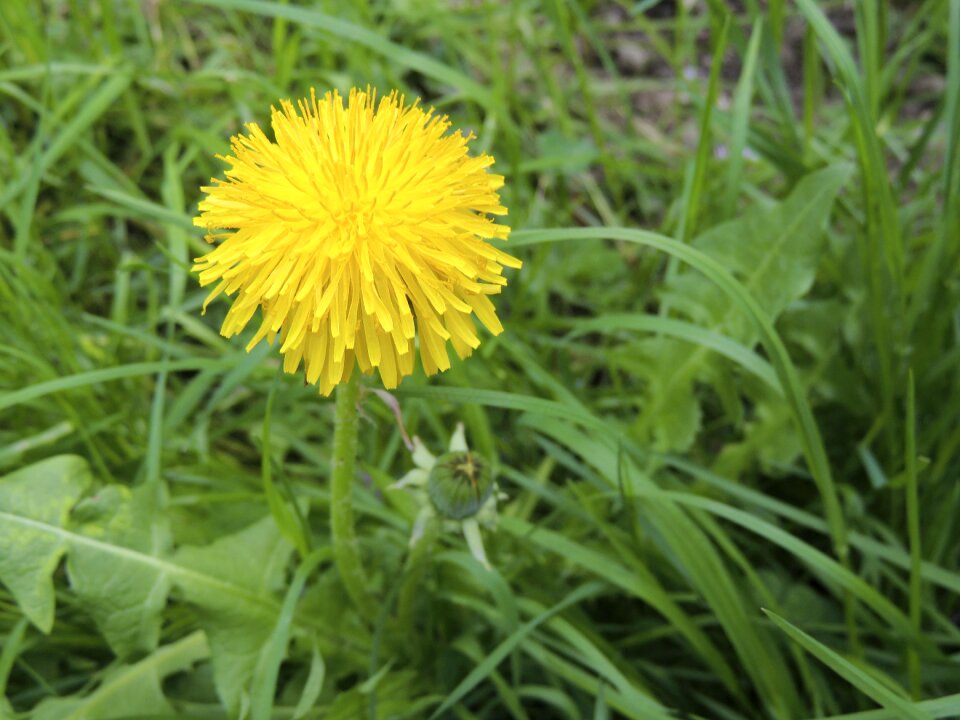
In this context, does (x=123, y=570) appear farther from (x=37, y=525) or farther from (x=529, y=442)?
(x=529, y=442)

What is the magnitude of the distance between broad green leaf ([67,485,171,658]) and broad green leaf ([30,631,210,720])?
0.07 metres

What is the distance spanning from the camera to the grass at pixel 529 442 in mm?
1400

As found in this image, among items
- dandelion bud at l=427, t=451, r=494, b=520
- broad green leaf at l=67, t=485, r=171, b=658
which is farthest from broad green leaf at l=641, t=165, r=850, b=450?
broad green leaf at l=67, t=485, r=171, b=658

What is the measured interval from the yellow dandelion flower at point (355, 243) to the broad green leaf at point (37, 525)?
0.55 meters

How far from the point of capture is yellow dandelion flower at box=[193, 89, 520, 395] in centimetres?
99

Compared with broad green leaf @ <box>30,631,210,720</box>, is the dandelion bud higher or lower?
higher

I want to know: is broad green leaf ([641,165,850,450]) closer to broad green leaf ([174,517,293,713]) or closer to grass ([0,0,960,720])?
grass ([0,0,960,720])

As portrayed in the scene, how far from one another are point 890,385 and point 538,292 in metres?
0.82

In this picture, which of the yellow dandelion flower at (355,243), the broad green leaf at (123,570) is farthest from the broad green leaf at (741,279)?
the broad green leaf at (123,570)

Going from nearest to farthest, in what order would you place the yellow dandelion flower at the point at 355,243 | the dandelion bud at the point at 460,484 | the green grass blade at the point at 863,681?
the yellow dandelion flower at the point at 355,243
the green grass blade at the point at 863,681
the dandelion bud at the point at 460,484

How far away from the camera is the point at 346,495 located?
4.10ft

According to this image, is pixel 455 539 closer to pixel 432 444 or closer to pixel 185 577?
pixel 432 444

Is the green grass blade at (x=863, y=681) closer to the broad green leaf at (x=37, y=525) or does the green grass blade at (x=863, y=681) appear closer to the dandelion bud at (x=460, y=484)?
the dandelion bud at (x=460, y=484)

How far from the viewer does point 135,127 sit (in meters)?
2.27
